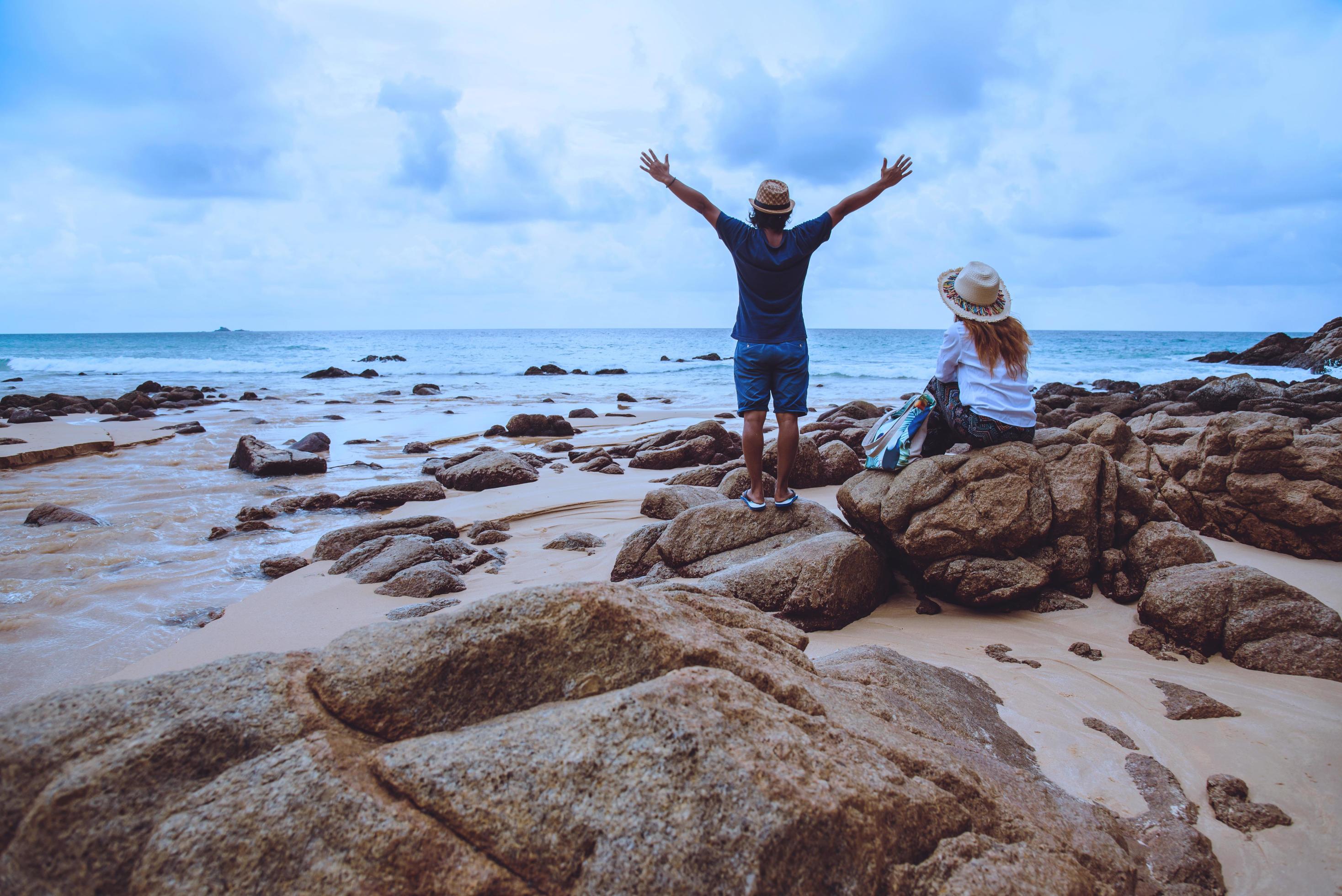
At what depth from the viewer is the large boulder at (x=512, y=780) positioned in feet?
4.88

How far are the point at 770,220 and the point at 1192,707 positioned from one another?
3.86 metres

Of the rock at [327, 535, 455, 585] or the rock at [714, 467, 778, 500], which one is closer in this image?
the rock at [327, 535, 455, 585]

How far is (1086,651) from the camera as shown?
429cm

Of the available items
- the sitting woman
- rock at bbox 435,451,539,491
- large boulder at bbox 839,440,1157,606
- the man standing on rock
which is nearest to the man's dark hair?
the man standing on rock

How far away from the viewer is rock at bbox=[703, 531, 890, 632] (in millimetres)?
4680

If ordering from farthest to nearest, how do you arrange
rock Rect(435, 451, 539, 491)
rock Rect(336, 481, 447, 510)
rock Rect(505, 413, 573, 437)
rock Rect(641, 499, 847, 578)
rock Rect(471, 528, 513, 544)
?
1. rock Rect(505, 413, 573, 437)
2. rock Rect(435, 451, 539, 491)
3. rock Rect(336, 481, 447, 510)
4. rock Rect(471, 528, 513, 544)
5. rock Rect(641, 499, 847, 578)

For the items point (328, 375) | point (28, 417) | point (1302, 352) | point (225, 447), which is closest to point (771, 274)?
point (225, 447)

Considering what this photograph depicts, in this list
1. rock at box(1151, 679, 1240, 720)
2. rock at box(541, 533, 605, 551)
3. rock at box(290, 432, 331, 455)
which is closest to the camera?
rock at box(1151, 679, 1240, 720)

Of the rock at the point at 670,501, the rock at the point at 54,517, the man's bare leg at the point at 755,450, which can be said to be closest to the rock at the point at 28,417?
the rock at the point at 54,517

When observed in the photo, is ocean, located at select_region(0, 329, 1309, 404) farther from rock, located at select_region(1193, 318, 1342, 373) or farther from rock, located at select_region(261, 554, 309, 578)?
rock, located at select_region(261, 554, 309, 578)

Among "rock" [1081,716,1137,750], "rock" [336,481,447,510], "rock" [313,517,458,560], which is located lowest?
"rock" [336,481,447,510]

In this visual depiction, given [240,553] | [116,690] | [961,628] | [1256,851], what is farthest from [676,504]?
[116,690]

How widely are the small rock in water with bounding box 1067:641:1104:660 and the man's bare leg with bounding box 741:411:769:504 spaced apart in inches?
90.9

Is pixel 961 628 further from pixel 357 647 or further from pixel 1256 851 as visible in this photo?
pixel 357 647
